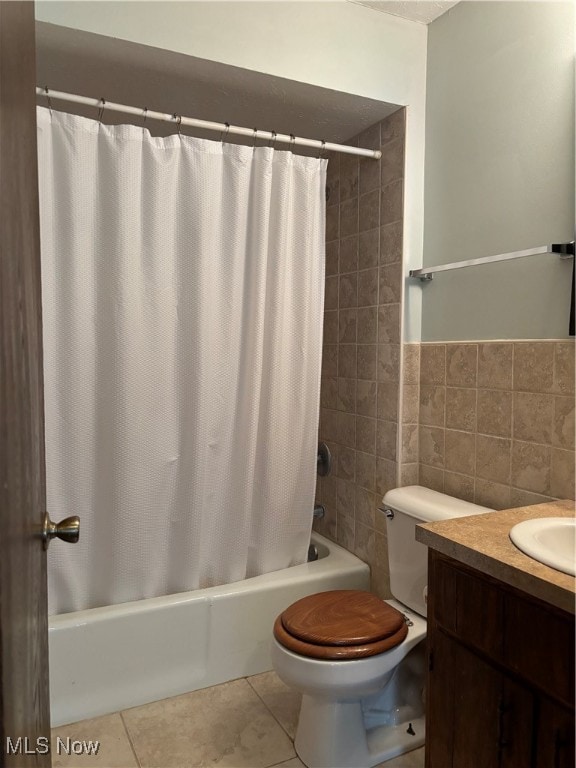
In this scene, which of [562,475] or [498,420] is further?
[498,420]

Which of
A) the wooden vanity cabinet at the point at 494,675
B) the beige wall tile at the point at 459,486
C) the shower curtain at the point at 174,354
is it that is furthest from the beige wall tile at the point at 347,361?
the wooden vanity cabinet at the point at 494,675

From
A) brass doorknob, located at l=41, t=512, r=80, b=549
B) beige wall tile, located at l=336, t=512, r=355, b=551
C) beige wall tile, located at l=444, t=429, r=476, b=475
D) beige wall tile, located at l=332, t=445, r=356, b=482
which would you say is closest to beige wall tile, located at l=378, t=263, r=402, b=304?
beige wall tile, located at l=444, t=429, r=476, b=475

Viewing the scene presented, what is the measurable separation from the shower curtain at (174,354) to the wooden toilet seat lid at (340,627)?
445 millimetres

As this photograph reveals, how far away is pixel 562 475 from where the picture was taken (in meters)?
1.46

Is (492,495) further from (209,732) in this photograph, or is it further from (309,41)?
(309,41)

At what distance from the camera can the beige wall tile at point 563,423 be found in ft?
4.71

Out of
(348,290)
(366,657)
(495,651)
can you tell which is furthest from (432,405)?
(495,651)

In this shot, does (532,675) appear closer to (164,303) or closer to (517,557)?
(517,557)

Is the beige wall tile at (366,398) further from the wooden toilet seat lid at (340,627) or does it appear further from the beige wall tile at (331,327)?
the wooden toilet seat lid at (340,627)

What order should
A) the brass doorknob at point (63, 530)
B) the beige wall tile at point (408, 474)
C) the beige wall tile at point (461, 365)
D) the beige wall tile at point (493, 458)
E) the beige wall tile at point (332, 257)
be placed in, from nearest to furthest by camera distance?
the brass doorknob at point (63, 530), the beige wall tile at point (493, 458), the beige wall tile at point (461, 365), the beige wall tile at point (408, 474), the beige wall tile at point (332, 257)

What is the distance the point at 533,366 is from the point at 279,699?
1340 mm

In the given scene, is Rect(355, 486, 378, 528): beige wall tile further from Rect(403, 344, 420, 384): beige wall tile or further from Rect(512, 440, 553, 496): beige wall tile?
Rect(512, 440, 553, 496): beige wall tile

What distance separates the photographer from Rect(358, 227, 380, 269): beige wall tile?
2104mm

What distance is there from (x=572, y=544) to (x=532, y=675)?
33 centimetres
